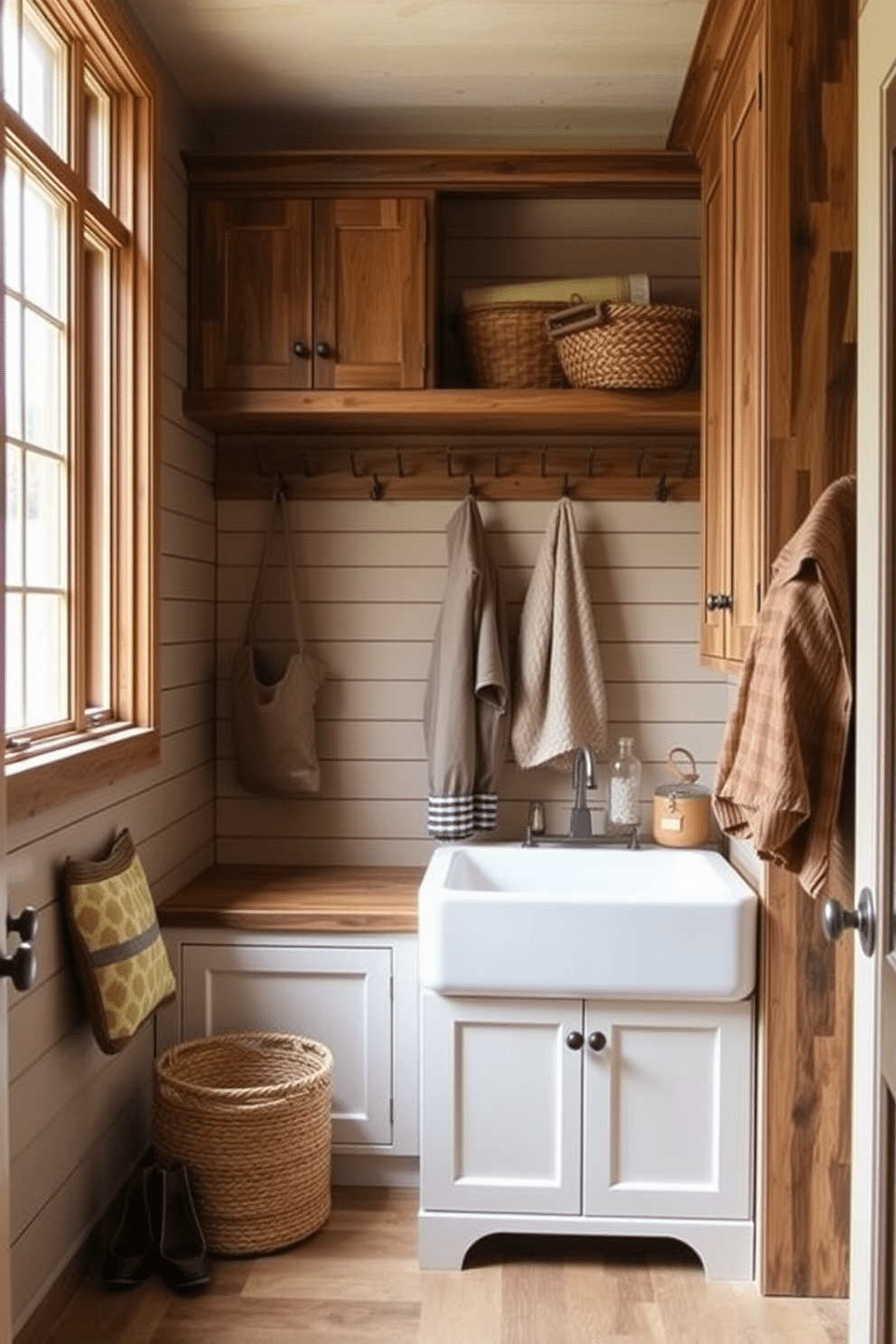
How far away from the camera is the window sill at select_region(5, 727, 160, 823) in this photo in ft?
6.56

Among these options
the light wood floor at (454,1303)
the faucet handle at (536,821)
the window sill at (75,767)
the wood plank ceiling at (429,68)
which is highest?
the wood plank ceiling at (429,68)

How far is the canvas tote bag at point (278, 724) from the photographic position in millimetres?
3115

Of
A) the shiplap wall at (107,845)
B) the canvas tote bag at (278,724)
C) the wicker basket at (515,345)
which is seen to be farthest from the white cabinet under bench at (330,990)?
→ the wicker basket at (515,345)

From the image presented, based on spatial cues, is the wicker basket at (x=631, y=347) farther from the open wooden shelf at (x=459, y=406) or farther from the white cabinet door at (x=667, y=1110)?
the white cabinet door at (x=667, y=1110)

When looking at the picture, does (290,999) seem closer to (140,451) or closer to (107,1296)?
(107,1296)

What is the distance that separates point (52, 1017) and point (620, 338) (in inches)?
70.0

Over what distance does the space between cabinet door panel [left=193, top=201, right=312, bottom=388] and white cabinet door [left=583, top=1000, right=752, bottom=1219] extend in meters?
1.58

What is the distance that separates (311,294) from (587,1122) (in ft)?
6.14

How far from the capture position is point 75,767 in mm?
2215

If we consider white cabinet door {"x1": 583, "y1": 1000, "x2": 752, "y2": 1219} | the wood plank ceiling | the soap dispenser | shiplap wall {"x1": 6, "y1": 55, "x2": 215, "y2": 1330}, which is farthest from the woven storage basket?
the wood plank ceiling

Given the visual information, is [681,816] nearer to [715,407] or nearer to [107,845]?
[715,407]

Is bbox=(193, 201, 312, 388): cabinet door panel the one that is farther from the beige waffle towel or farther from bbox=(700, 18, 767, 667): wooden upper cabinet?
bbox=(700, 18, 767, 667): wooden upper cabinet

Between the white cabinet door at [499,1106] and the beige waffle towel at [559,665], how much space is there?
72 centimetres

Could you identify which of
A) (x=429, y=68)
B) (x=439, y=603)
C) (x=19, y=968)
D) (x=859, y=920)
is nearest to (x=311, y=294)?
(x=429, y=68)
